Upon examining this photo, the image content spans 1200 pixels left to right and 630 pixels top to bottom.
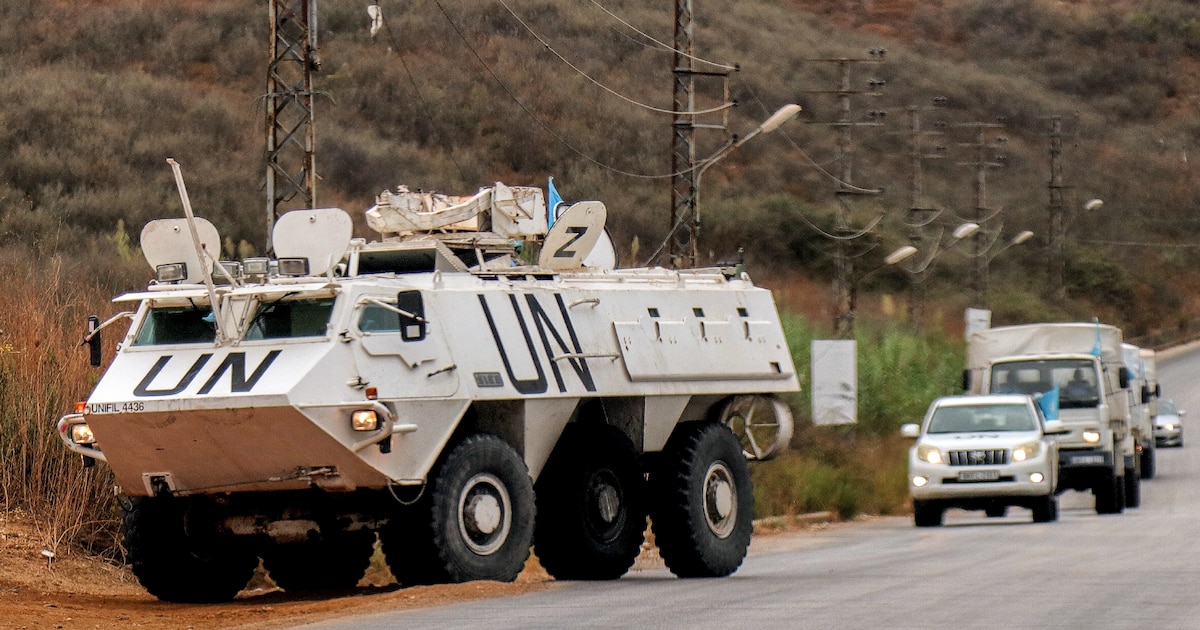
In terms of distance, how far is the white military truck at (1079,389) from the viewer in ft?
97.1

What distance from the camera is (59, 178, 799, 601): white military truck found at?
14.1m

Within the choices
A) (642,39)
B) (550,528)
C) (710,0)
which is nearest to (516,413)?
(550,528)

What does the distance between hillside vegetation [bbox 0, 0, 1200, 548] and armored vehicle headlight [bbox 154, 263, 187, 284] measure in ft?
10.1

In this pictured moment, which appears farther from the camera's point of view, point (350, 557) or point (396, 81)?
point (396, 81)

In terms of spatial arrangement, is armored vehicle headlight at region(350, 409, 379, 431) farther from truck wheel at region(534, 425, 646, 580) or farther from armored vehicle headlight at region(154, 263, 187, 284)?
truck wheel at region(534, 425, 646, 580)

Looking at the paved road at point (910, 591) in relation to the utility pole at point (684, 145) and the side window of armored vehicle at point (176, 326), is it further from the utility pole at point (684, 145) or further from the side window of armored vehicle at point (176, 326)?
the utility pole at point (684, 145)

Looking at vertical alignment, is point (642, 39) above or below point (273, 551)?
above

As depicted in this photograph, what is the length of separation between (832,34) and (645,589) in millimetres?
88347

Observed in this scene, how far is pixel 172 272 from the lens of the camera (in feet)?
48.7

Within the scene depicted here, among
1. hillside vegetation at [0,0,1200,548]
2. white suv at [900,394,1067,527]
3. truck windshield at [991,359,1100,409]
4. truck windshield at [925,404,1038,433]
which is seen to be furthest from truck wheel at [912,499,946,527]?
truck windshield at [991,359,1100,409]

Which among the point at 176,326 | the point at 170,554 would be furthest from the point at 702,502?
the point at 176,326

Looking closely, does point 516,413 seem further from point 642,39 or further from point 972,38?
point 972,38

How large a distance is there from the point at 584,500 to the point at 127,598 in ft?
12.1

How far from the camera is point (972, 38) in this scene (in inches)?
4311
